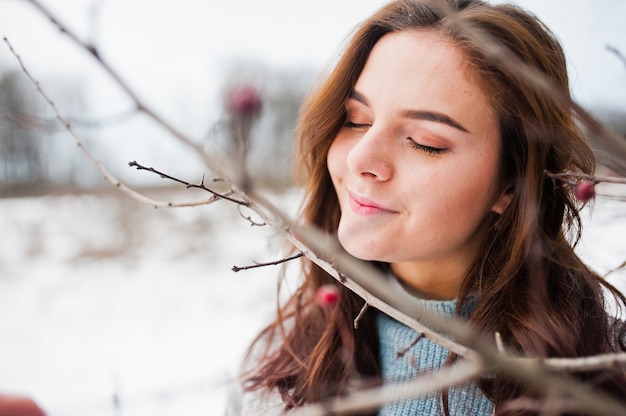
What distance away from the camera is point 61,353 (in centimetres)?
397

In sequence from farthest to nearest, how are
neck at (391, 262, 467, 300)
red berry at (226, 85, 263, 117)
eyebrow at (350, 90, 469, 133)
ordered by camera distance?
1. neck at (391, 262, 467, 300)
2. eyebrow at (350, 90, 469, 133)
3. red berry at (226, 85, 263, 117)

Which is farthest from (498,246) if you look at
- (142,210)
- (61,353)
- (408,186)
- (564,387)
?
(142,210)

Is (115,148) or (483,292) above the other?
(483,292)

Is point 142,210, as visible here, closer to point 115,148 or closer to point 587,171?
point 115,148

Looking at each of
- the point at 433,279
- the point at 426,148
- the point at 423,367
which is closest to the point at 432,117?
the point at 426,148

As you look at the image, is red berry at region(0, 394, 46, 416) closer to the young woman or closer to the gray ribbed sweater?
the young woman

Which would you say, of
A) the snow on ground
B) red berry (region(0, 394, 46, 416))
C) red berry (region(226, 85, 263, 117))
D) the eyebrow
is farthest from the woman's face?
the snow on ground

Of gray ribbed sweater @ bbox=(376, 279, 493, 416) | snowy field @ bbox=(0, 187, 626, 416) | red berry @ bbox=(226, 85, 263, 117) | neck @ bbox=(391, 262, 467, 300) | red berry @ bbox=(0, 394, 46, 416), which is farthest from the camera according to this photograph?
snowy field @ bbox=(0, 187, 626, 416)

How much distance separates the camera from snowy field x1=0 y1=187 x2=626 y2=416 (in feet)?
11.6

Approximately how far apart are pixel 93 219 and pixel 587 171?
717 cm

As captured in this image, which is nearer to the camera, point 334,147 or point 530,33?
point 530,33

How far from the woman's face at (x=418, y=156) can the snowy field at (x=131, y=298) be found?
62cm

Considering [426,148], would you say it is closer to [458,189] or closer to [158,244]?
[458,189]

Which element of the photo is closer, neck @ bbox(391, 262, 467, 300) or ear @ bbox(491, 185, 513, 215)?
ear @ bbox(491, 185, 513, 215)
